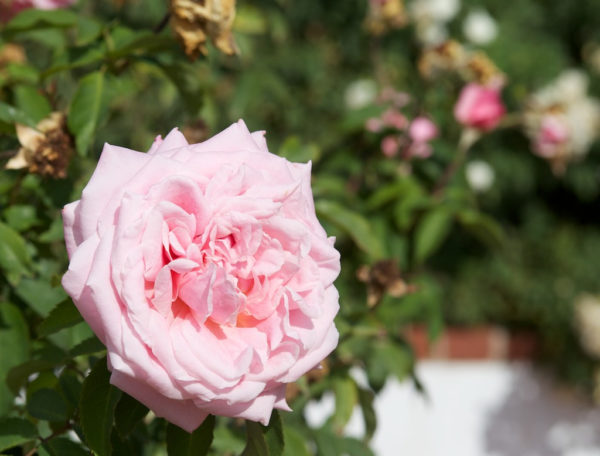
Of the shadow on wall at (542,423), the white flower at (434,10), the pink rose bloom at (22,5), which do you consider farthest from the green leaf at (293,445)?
the shadow on wall at (542,423)

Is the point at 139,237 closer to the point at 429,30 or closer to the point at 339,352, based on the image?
the point at 339,352

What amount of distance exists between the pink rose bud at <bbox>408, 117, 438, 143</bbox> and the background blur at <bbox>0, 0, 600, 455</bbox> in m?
0.01

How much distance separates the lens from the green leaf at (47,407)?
82 cm

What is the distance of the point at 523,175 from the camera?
3.43 metres

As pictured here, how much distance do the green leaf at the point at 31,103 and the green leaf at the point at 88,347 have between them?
374 millimetres

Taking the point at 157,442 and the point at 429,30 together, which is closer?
the point at 157,442

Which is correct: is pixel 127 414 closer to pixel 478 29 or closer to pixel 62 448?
pixel 62 448

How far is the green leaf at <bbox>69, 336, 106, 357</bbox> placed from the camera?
766mm

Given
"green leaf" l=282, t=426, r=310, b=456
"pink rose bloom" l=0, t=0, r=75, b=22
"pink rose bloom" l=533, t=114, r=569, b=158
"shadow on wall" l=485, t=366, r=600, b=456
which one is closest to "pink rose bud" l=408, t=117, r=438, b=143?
"pink rose bloom" l=533, t=114, r=569, b=158

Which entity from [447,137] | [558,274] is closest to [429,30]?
[447,137]

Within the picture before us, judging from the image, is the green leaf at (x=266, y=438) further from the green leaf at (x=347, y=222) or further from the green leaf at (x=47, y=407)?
the green leaf at (x=347, y=222)

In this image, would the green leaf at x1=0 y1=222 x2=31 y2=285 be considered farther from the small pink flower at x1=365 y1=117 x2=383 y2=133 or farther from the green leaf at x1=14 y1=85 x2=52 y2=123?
the small pink flower at x1=365 y1=117 x2=383 y2=133

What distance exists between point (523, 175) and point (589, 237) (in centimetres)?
39

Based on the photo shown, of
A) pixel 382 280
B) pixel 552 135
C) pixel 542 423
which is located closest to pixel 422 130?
pixel 552 135
